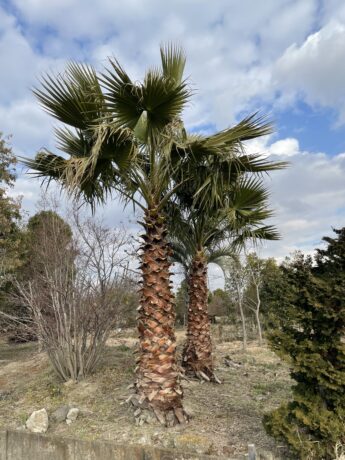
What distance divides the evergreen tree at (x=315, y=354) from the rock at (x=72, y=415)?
2.94 meters

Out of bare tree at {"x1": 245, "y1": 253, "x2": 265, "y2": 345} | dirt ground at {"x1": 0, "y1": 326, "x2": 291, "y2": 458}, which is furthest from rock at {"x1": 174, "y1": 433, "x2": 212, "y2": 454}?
bare tree at {"x1": 245, "y1": 253, "x2": 265, "y2": 345}

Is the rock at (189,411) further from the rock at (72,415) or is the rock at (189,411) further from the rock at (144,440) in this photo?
the rock at (72,415)

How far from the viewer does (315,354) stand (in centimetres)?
374

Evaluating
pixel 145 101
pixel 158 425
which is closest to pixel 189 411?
pixel 158 425

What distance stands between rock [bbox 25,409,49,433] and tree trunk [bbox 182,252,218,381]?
2.84 meters

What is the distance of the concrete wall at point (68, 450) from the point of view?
4.06 metres

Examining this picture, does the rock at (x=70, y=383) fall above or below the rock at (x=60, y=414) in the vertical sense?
above

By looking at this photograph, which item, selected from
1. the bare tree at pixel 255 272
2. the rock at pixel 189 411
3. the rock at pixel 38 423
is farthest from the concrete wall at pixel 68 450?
the bare tree at pixel 255 272

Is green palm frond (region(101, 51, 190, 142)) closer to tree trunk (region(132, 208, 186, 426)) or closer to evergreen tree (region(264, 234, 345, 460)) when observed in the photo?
tree trunk (region(132, 208, 186, 426))

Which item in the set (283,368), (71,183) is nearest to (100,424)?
(71,183)

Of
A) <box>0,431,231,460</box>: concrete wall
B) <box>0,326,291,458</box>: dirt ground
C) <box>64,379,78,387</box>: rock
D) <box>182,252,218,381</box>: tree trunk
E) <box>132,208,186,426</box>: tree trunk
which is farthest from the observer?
<box>182,252,218,381</box>: tree trunk

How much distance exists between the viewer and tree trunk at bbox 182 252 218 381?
24.2 ft

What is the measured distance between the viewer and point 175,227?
792cm

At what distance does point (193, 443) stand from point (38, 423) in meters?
2.29
